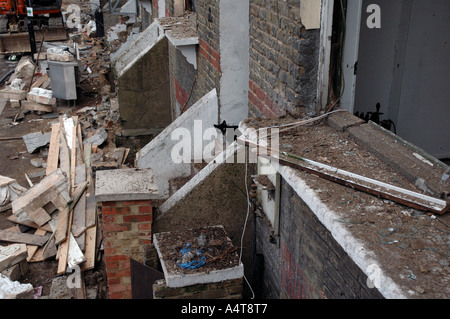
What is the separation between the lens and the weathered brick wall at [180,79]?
766cm

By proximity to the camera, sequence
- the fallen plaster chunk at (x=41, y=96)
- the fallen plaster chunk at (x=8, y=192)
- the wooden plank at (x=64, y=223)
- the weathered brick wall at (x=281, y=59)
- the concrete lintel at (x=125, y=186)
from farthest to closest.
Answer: the fallen plaster chunk at (x=41, y=96) → the fallen plaster chunk at (x=8, y=192) → the wooden plank at (x=64, y=223) → the concrete lintel at (x=125, y=186) → the weathered brick wall at (x=281, y=59)

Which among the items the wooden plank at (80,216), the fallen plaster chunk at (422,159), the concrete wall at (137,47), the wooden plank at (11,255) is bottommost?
the wooden plank at (11,255)

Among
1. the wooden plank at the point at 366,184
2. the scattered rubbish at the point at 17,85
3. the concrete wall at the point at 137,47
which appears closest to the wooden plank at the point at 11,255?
the wooden plank at the point at 366,184

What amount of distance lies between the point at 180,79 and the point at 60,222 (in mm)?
3373

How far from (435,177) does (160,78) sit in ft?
25.7

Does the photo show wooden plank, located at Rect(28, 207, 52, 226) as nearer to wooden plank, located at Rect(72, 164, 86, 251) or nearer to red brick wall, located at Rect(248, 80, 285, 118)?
wooden plank, located at Rect(72, 164, 86, 251)

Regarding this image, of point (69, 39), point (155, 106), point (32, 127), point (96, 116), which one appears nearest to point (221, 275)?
point (155, 106)

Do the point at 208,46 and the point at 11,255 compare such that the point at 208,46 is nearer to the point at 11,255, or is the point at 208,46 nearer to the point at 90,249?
the point at 90,249

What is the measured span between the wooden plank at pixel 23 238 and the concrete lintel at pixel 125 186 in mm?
2585

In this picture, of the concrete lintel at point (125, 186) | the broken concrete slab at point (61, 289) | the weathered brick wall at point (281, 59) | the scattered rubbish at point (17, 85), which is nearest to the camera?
the weathered brick wall at point (281, 59)

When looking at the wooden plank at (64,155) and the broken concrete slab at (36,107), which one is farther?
the broken concrete slab at (36,107)

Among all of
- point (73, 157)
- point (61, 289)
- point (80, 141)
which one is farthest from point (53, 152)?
point (61, 289)

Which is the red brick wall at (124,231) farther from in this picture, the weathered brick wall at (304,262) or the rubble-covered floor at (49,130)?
the weathered brick wall at (304,262)

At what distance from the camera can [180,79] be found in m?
8.49
